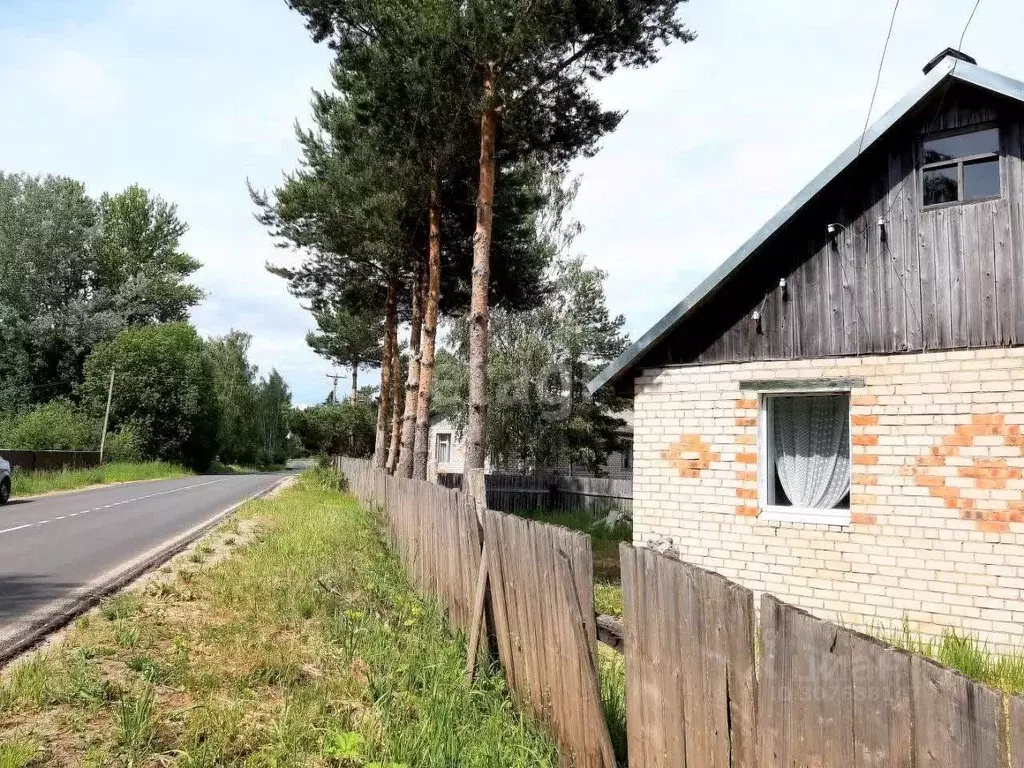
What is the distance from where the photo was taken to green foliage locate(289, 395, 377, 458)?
194 feet

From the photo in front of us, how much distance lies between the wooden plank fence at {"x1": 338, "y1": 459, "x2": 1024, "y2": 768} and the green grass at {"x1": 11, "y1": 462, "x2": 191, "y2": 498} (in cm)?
2376

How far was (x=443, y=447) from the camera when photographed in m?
44.2

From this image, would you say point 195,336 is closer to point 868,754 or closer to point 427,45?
point 427,45

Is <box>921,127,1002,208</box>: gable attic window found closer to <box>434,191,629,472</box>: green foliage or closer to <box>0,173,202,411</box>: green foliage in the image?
<box>434,191,629,472</box>: green foliage

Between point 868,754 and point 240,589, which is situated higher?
point 868,754

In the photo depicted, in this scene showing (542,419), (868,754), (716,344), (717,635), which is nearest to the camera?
(868,754)

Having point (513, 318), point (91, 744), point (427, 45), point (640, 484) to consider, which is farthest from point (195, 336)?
point (91, 744)

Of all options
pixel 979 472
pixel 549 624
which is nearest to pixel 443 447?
pixel 979 472

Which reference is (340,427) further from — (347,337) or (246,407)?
(347,337)

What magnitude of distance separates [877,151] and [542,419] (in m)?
22.7

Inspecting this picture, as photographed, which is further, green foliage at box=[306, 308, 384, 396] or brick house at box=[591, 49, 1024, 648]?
green foliage at box=[306, 308, 384, 396]

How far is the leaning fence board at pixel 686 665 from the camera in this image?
7.93ft

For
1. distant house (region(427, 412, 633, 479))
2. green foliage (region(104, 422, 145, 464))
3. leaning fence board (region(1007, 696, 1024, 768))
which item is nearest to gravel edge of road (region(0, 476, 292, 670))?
leaning fence board (region(1007, 696, 1024, 768))

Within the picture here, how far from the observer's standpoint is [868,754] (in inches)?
77.3
